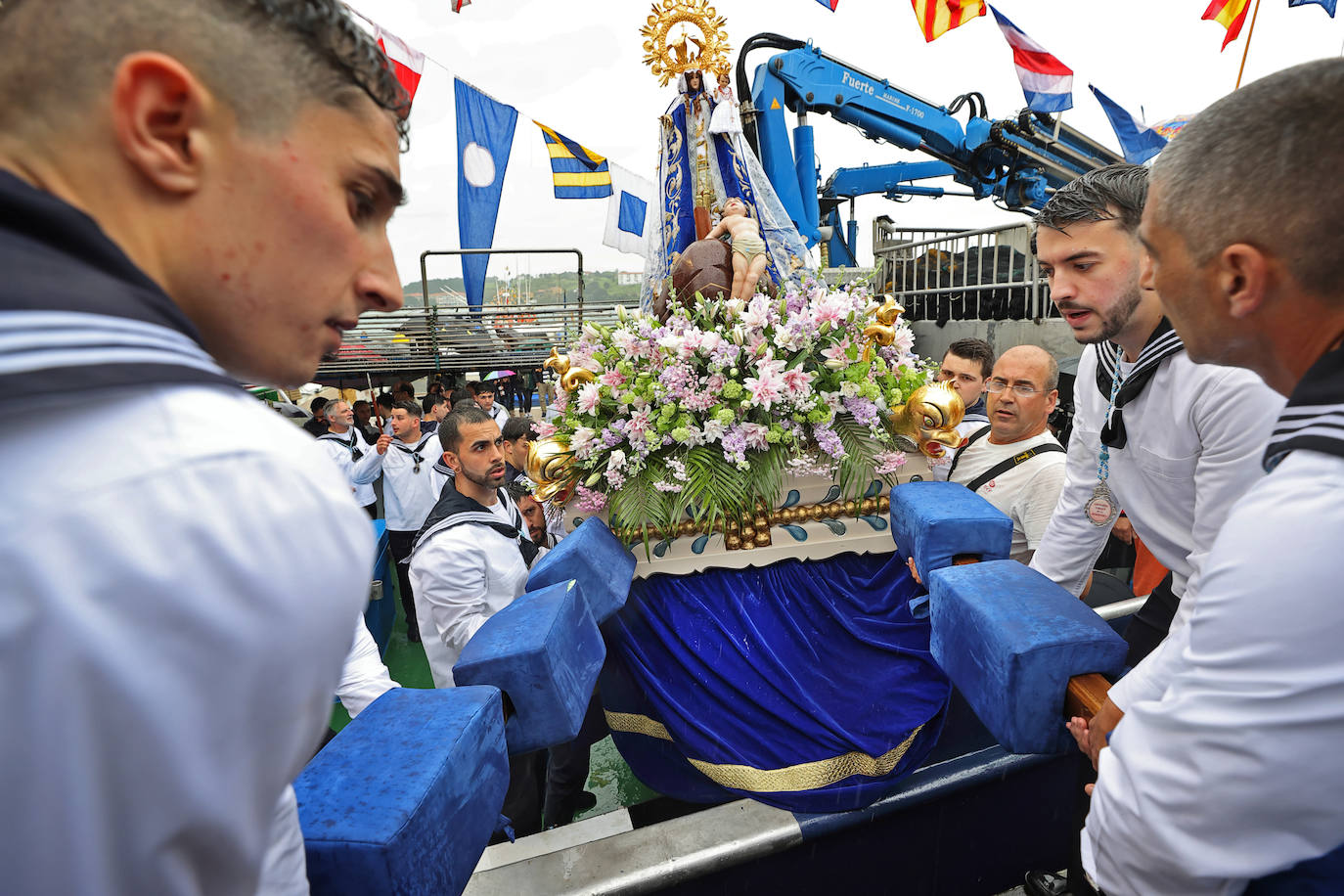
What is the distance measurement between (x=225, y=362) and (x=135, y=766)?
0.41 m

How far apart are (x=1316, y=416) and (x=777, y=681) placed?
1585 mm

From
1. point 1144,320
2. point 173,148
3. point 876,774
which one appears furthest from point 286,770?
point 1144,320

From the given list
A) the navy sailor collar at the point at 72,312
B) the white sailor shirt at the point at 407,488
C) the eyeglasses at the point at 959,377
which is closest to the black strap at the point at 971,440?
the eyeglasses at the point at 959,377

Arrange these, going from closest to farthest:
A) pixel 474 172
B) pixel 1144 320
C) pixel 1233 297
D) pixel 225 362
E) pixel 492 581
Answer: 1. pixel 225 362
2. pixel 1233 297
3. pixel 1144 320
4. pixel 492 581
5. pixel 474 172

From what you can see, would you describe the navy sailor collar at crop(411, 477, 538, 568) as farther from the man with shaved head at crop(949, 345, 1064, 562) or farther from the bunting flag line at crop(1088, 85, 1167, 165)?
the bunting flag line at crop(1088, 85, 1167, 165)

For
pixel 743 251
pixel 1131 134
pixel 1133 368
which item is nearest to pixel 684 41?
pixel 743 251

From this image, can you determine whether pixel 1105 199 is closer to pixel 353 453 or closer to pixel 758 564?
pixel 758 564

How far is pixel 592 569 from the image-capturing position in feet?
6.74

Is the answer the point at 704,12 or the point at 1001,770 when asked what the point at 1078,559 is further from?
the point at 704,12

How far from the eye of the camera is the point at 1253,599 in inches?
30.8

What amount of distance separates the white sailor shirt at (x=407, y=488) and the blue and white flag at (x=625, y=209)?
6881 millimetres

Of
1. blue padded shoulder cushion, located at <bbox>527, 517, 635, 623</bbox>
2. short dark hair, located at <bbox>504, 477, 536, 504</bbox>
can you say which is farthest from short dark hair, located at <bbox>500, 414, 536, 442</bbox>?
blue padded shoulder cushion, located at <bbox>527, 517, 635, 623</bbox>

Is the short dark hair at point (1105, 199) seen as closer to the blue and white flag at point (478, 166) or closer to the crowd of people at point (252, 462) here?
the crowd of people at point (252, 462)

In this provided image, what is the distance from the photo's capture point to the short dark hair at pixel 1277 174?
85 centimetres
